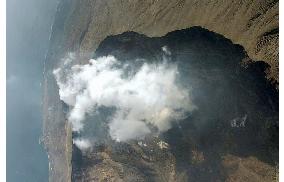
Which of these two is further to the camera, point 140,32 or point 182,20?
point 140,32

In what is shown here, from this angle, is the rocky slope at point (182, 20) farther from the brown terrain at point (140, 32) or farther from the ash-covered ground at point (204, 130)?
the ash-covered ground at point (204, 130)

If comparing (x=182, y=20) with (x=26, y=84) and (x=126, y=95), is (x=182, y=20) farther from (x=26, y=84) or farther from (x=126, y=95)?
(x=26, y=84)

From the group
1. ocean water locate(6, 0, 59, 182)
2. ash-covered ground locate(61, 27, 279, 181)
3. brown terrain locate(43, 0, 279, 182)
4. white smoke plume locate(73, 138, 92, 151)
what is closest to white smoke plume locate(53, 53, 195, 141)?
ash-covered ground locate(61, 27, 279, 181)

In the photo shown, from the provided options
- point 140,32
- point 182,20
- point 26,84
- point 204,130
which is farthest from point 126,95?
point 26,84

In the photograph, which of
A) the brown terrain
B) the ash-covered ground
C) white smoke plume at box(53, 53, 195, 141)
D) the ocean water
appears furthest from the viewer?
the ocean water

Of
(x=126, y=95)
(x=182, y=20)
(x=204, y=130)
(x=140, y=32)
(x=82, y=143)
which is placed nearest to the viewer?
(x=204, y=130)

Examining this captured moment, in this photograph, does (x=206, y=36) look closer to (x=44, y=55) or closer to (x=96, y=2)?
(x=96, y=2)

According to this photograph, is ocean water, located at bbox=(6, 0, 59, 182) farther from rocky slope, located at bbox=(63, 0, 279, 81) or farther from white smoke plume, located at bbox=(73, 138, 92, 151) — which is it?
white smoke plume, located at bbox=(73, 138, 92, 151)
